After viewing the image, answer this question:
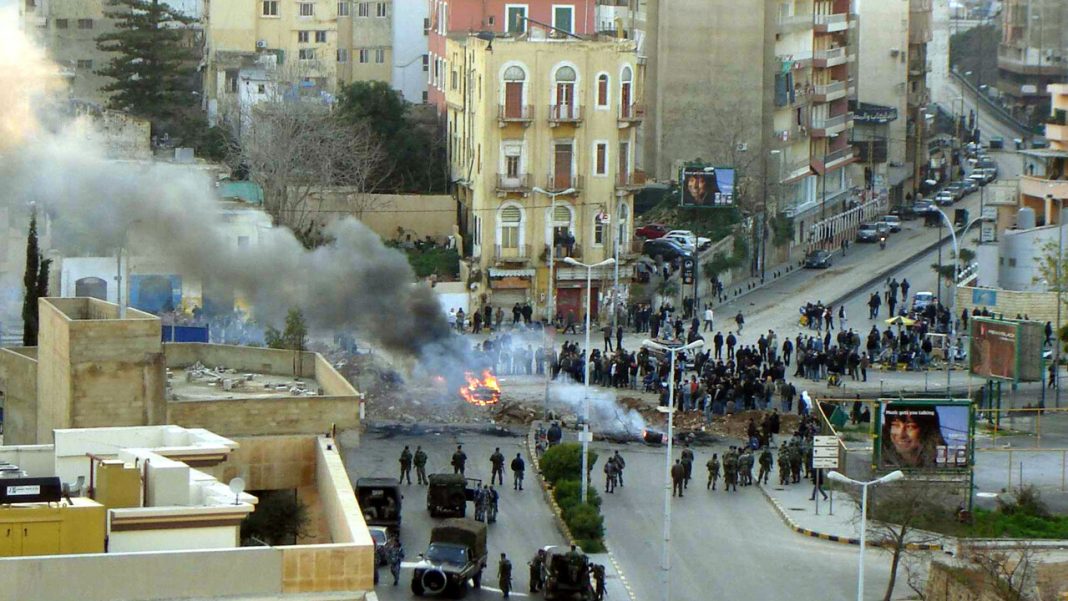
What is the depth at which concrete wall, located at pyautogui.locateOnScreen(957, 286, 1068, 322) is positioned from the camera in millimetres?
74125

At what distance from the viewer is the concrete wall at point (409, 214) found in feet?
273

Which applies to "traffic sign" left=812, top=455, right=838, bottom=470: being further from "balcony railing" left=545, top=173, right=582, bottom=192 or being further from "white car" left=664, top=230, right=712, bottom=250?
"white car" left=664, top=230, right=712, bottom=250

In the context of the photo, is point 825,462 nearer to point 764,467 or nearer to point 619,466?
point 764,467

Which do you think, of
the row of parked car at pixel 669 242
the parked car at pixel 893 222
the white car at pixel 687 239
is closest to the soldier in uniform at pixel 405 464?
the row of parked car at pixel 669 242

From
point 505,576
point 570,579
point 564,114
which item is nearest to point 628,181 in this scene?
point 564,114

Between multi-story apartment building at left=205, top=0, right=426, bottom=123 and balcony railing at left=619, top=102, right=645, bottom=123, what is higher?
multi-story apartment building at left=205, top=0, right=426, bottom=123

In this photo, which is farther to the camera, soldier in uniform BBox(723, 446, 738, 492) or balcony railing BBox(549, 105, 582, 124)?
balcony railing BBox(549, 105, 582, 124)

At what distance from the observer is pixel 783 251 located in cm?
8831

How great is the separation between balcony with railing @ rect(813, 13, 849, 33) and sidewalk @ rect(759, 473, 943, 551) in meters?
46.7

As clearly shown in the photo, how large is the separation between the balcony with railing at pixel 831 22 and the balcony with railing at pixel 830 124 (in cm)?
339

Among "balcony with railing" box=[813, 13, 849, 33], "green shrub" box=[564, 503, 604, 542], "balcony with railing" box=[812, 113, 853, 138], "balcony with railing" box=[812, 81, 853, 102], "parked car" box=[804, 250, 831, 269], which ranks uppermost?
"balcony with railing" box=[813, 13, 849, 33]

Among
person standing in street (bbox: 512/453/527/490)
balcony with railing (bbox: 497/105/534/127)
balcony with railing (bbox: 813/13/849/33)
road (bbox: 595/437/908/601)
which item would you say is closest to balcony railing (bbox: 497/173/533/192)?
balcony with railing (bbox: 497/105/534/127)

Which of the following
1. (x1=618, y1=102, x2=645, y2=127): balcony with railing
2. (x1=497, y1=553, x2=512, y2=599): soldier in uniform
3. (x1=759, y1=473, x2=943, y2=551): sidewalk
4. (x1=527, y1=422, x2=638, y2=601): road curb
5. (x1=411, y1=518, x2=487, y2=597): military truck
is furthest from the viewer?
(x1=618, y1=102, x2=645, y2=127): balcony with railing

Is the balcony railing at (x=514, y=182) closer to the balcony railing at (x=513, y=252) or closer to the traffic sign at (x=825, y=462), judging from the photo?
the balcony railing at (x=513, y=252)
